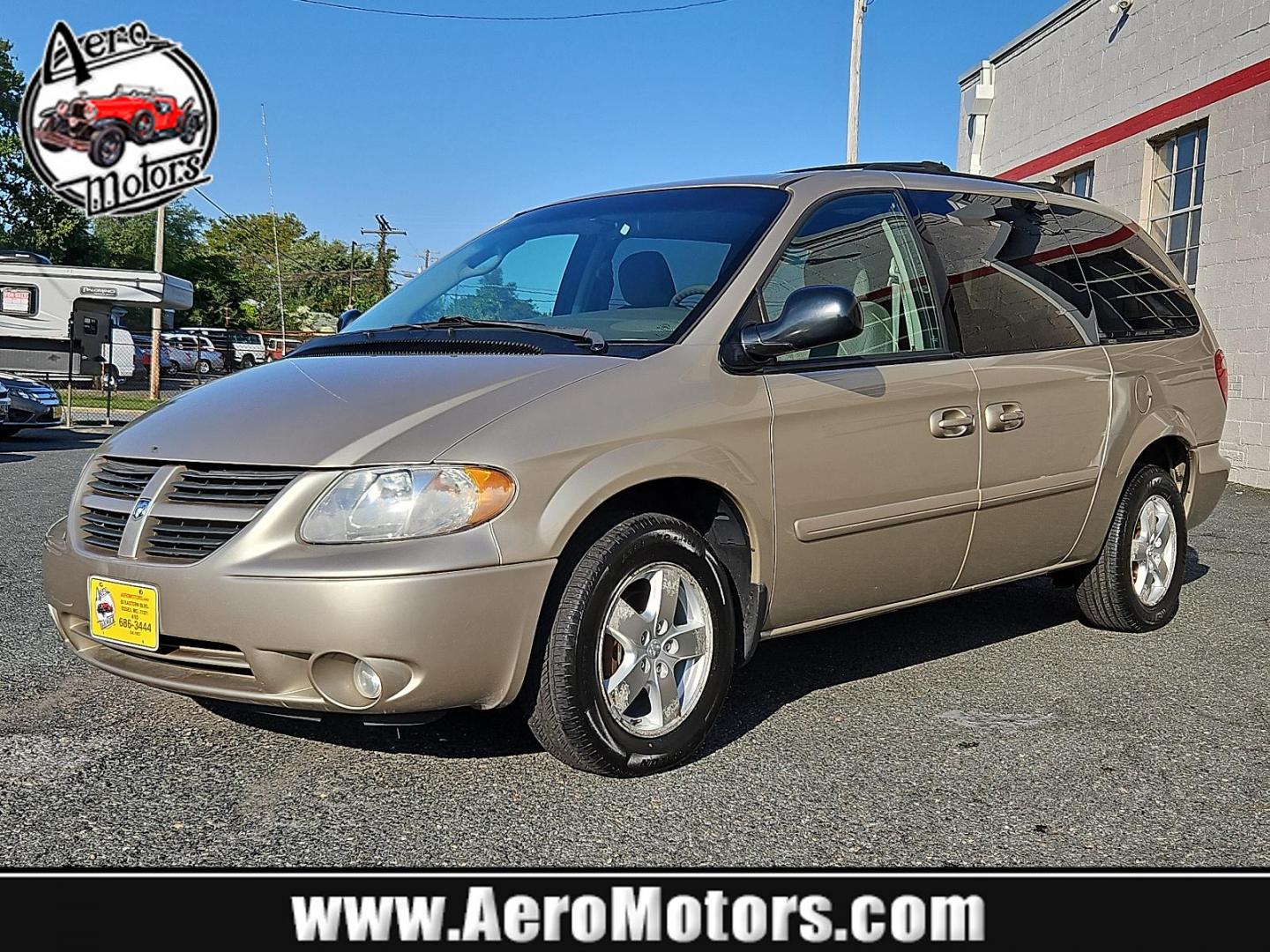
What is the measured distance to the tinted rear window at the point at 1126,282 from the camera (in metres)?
5.27

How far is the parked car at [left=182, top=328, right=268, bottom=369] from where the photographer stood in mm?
47094

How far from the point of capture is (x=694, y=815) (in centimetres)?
324

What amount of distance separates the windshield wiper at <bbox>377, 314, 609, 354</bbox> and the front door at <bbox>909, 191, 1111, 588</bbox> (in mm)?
1457

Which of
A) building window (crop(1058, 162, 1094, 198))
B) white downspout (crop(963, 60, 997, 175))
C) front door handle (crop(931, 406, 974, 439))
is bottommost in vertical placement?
front door handle (crop(931, 406, 974, 439))

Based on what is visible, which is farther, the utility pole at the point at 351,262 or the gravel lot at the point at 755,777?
the utility pole at the point at 351,262

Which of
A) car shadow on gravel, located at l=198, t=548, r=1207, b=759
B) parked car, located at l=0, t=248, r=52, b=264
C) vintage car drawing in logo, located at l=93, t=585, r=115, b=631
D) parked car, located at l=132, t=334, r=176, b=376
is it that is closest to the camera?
vintage car drawing in logo, located at l=93, t=585, r=115, b=631

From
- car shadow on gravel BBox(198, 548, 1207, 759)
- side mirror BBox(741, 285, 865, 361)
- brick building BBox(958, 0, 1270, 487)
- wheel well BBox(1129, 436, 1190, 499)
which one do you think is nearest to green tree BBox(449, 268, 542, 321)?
side mirror BBox(741, 285, 865, 361)

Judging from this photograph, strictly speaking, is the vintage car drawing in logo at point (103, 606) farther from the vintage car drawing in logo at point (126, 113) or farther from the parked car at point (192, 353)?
the parked car at point (192, 353)

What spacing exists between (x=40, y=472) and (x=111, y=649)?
914 cm

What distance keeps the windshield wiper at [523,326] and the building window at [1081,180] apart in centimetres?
1319

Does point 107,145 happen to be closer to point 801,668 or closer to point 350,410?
point 801,668

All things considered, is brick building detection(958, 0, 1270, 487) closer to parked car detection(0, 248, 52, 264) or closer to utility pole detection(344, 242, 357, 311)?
parked car detection(0, 248, 52, 264)

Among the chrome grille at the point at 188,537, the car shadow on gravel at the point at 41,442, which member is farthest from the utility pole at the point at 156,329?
the chrome grille at the point at 188,537

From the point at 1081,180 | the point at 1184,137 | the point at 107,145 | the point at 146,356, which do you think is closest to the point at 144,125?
the point at 107,145
